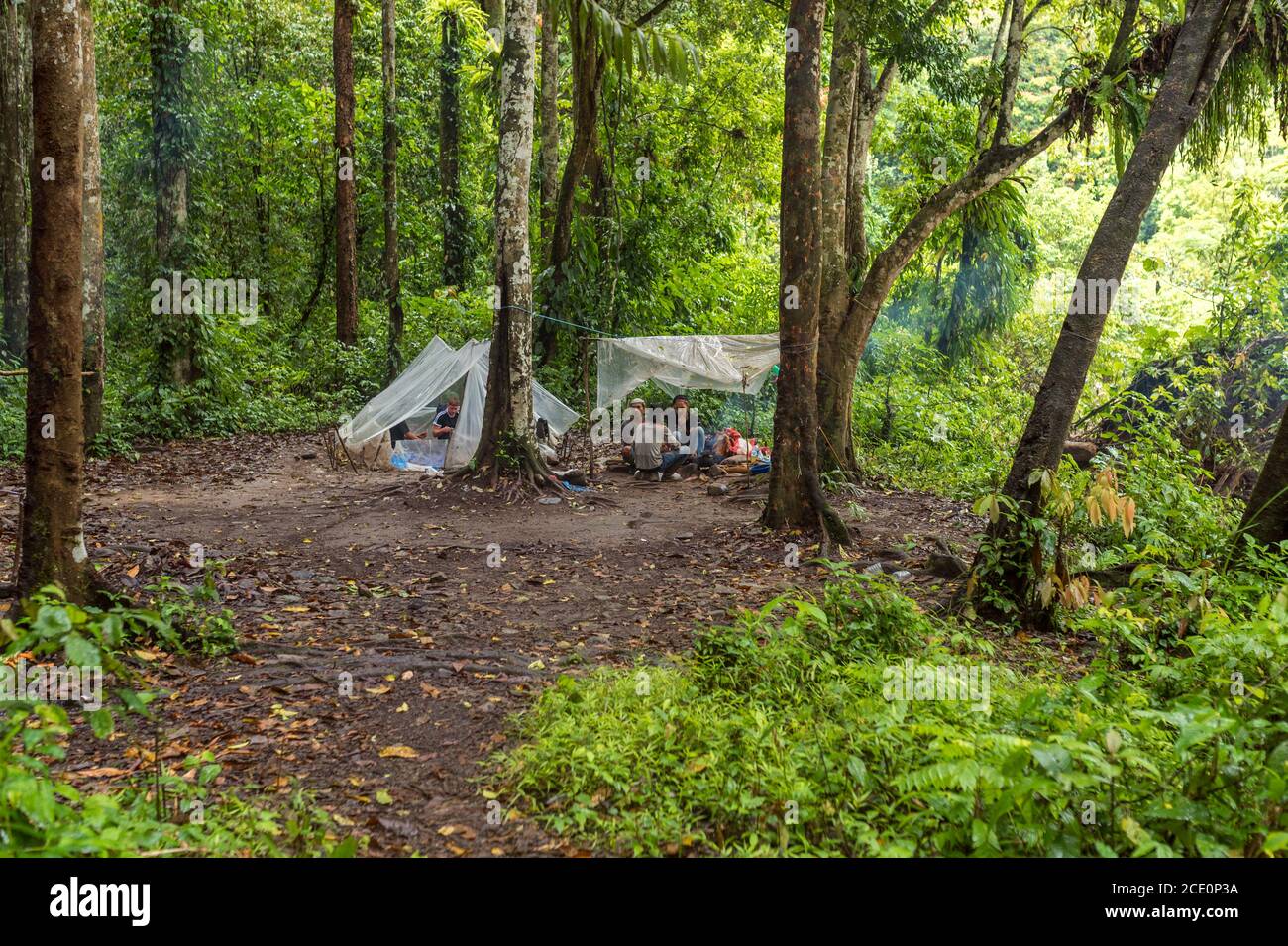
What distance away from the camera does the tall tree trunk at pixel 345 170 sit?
52.7 feet

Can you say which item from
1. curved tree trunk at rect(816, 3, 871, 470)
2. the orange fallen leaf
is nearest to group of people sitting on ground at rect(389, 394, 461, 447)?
curved tree trunk at rect(816, 3, 871, 470)

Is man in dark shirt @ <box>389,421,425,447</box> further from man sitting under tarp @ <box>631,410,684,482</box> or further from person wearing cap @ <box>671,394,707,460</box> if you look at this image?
person wearing cap @ <box>671,394,707,460</box>

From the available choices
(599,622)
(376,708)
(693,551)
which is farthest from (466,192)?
(376,708)

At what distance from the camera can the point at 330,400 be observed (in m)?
16.8

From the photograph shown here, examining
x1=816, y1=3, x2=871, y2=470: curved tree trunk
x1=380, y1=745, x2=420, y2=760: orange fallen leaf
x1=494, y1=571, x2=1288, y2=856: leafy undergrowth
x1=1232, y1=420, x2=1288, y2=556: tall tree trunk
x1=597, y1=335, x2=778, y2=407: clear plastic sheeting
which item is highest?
x1=816, y1=3, x2=871, y2=470: curved tree trunk

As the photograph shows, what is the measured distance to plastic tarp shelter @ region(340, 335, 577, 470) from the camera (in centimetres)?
1236

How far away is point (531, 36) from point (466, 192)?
41.6ft

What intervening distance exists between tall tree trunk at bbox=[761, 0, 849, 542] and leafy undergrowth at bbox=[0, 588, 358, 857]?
5705 millimetres

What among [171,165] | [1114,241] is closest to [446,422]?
[171,165]

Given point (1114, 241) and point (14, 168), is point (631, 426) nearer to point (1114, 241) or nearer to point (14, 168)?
point (1114, 241)

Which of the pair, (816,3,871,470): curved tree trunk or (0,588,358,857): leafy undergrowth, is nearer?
(0,588,358,857): leafy undergrowth

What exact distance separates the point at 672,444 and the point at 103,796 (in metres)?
9.73

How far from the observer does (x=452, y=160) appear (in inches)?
808

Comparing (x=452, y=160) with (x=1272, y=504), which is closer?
(x=1272, y=504)
